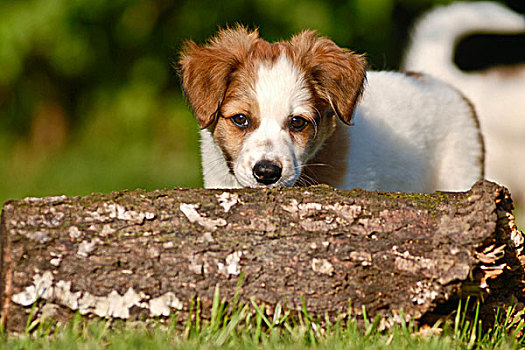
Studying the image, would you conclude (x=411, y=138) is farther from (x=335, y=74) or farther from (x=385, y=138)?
(x=335, y=74)

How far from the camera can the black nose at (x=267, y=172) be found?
318cm

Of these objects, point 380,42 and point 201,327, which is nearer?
point 201,327

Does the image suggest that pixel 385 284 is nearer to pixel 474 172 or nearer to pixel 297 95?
pixel 297 95

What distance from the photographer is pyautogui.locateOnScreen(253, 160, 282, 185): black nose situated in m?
3.18

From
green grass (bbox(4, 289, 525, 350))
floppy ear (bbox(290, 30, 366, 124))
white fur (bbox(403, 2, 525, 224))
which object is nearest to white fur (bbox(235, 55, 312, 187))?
floppy ear (bbox(290, 30, 366, 124))

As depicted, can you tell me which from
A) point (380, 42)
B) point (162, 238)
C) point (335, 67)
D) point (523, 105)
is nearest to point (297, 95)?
point (335, 67)

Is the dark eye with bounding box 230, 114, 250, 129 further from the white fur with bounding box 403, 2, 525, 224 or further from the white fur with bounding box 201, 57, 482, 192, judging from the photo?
the white fur with bounding box 403, 2, 525, 224

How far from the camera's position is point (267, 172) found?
10.4 feet

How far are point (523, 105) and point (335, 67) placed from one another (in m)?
2.57

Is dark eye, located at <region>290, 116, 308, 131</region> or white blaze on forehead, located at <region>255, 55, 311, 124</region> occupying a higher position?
white blaze on forehead, located at <region>255, 55, 311, 124</region>

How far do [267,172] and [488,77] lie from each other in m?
2.94

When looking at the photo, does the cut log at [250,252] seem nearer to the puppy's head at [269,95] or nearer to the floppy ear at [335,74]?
the puppy's head at [269,95]

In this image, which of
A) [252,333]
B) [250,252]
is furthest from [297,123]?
[252,333]

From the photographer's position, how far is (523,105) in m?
5.60
